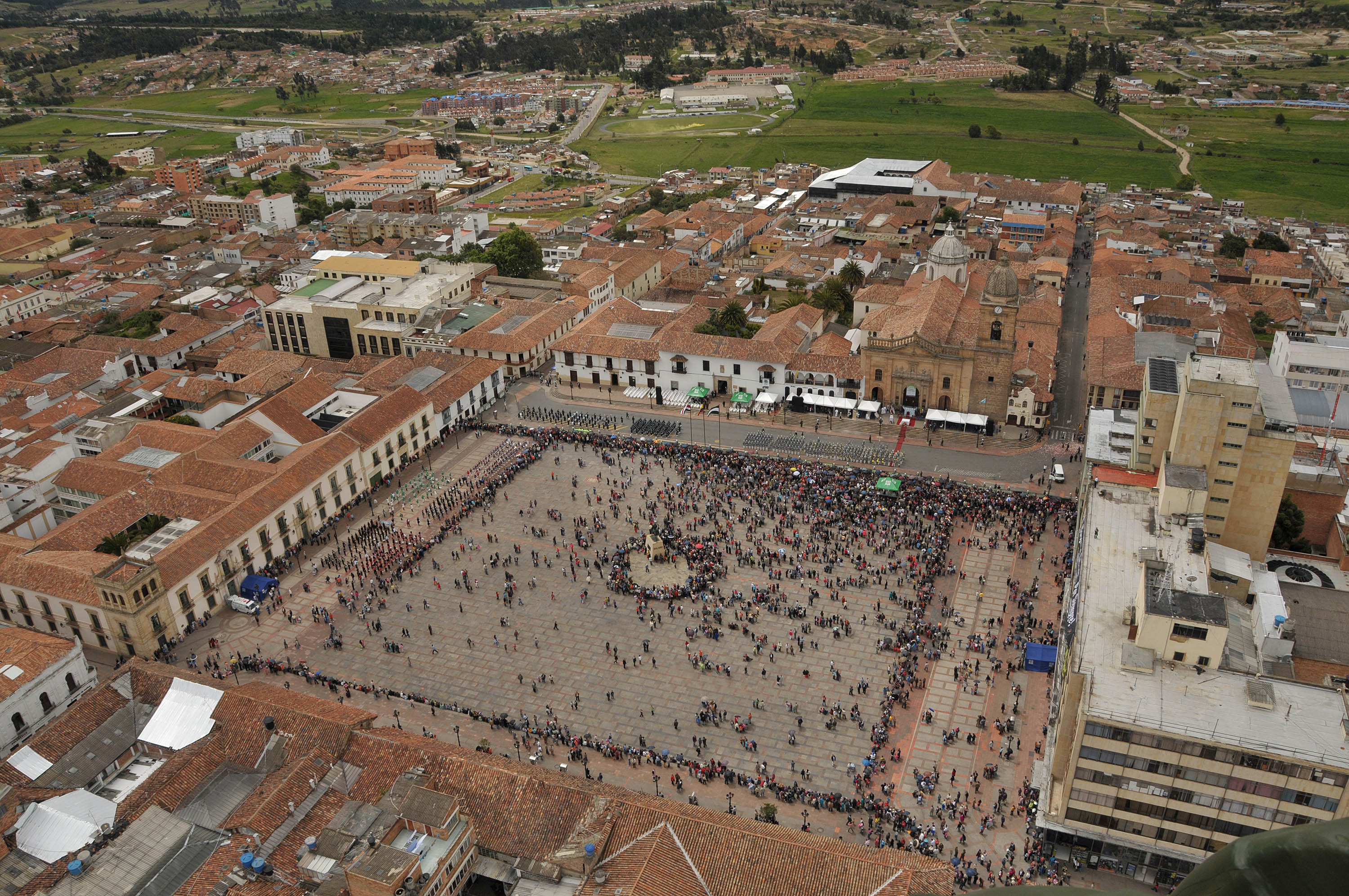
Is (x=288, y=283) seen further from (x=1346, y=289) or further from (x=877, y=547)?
(x=1346, y=289)

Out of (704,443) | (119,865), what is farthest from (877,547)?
(119,865)

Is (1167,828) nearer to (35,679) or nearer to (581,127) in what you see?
(35,679)

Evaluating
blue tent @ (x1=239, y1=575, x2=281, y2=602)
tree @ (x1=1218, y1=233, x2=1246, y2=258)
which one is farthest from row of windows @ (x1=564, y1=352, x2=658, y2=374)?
tree @ (x1=1218, y1=233, x2=1246, y2=258)

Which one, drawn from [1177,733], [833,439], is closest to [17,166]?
[833,439]

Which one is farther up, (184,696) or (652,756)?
(184,696)

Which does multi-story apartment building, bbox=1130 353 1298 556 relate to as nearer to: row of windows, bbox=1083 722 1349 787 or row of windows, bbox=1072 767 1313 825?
row of windows, bbox=1083 722 1349 787

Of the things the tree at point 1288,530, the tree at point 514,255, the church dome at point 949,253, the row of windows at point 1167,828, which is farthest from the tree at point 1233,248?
the row of windows at point 1167,828
